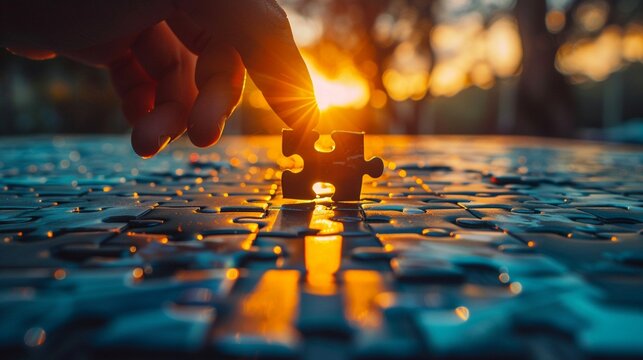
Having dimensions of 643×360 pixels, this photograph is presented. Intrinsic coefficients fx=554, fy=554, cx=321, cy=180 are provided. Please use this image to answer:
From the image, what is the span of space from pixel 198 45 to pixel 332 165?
2.90 feet

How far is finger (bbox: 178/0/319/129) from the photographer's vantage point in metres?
1.94

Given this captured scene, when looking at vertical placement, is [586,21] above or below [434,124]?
above

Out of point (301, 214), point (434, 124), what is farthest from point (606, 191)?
point (434, 124)

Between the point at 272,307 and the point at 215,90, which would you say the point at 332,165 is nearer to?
the point at 215,90

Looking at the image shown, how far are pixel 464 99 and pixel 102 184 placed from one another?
2771 cm

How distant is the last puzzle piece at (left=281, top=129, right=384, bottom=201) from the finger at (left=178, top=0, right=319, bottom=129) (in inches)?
5.3

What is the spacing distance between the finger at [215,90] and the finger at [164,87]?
7.3 inches

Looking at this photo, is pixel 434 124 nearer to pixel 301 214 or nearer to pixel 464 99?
pixel 464 99

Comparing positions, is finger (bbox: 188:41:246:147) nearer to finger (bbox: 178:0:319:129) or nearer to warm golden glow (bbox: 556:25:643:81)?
finger (bbox: 178:0:319:129)

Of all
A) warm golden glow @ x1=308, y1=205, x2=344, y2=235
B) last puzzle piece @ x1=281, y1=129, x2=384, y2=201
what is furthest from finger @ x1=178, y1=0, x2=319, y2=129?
warm golden glow @ x1=308, y1=205, x2=344, y2=235

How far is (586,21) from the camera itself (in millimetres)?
18953

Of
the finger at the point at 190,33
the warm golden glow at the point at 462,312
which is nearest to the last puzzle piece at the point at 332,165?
the finger at the point at 190,33

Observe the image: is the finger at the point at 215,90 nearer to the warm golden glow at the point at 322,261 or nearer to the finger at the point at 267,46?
the finger at the point at 267,46

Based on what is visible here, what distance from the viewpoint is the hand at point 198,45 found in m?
1.93
